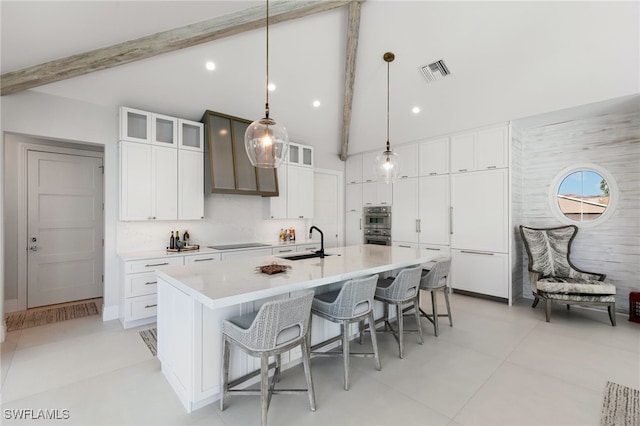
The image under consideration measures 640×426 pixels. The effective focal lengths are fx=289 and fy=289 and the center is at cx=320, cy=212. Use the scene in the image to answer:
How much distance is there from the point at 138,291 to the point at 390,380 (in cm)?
305

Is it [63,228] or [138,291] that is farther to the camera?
[63,228]

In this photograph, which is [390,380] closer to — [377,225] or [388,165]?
[388,165]

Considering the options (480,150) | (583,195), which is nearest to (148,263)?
(480,150)

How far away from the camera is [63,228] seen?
4.35 meters

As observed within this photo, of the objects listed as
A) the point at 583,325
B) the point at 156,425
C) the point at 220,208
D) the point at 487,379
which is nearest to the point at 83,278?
the point at 220,208

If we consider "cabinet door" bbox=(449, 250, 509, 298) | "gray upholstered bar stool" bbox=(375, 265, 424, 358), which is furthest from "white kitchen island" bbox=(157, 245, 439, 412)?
"cabinet door" bbox=(449, 250, 509, 298)

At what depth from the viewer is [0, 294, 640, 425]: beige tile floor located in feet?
6.40

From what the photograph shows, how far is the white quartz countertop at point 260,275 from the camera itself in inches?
69.4

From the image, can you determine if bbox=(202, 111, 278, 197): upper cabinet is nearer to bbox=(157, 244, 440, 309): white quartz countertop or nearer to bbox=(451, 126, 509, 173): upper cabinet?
bbox=(157, 244, 440, 309): white quartz countertop

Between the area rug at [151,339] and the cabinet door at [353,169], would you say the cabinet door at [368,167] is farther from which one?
the area rug at [151,339]

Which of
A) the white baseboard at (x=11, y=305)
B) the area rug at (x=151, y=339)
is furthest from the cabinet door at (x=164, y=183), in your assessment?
the white baseboard at (x=11, y=305)

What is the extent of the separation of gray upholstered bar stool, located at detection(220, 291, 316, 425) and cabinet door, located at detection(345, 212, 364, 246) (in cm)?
461

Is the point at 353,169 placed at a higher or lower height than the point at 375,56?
lower

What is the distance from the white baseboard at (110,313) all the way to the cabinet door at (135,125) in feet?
7.10
